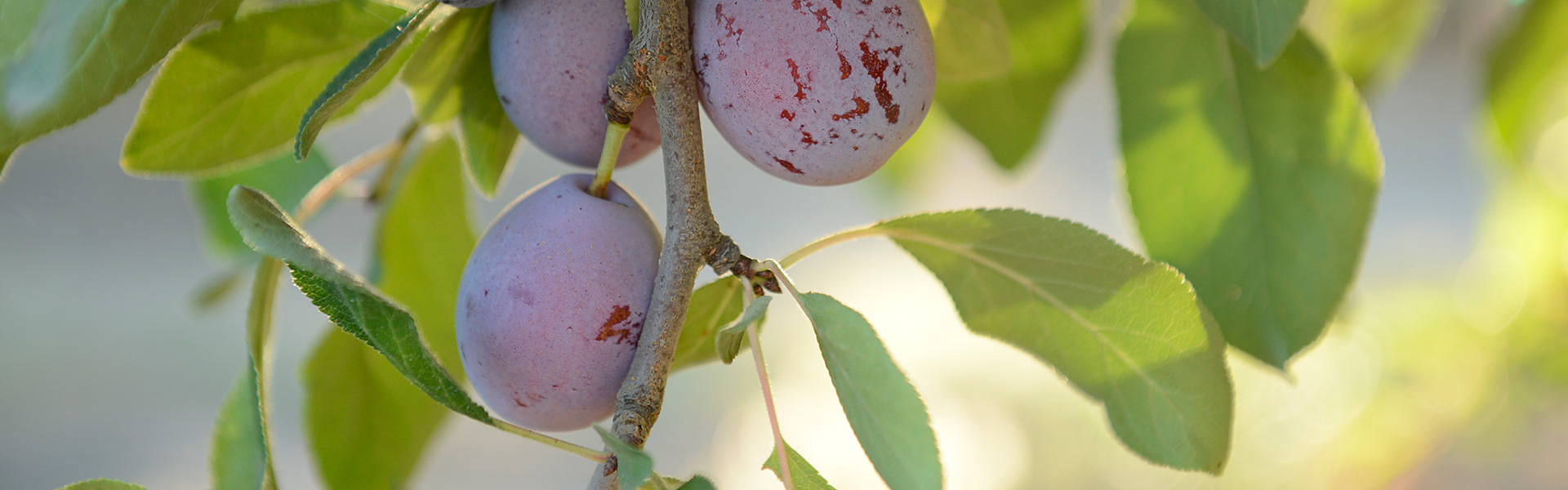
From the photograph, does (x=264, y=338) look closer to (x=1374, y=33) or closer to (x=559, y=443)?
(x=559, y=443)

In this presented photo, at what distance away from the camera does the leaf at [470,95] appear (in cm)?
24

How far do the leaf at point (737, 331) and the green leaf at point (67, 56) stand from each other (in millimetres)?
118

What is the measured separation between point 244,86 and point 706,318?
0.12 metres

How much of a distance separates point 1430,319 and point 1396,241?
12.2 inches

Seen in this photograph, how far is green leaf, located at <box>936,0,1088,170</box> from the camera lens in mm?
310

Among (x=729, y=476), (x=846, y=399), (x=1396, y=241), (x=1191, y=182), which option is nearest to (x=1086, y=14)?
(x=1191, y=182)

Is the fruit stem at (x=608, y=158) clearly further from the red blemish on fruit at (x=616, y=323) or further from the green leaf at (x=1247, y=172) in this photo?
the green leaf at (x=1247, y=172)

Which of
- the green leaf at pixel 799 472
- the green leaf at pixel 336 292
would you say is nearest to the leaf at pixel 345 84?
the green leaf at pixel 336 292

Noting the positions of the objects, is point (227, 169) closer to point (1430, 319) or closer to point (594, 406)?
point (594, 406)

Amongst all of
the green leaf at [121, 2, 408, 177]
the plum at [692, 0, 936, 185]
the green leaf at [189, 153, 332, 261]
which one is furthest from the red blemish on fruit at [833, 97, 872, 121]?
the green leaf at [189, 153, 332, 261]

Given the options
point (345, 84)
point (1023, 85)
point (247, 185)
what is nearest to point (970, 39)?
point (1023, 85)

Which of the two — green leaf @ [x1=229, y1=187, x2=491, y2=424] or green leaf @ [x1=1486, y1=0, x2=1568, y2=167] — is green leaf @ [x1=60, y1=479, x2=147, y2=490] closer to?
green leaf @ [x1=229, y1=187, x2=491, y2=424]

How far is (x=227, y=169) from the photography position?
235mm

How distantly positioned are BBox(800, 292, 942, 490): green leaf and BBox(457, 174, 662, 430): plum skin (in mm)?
44
